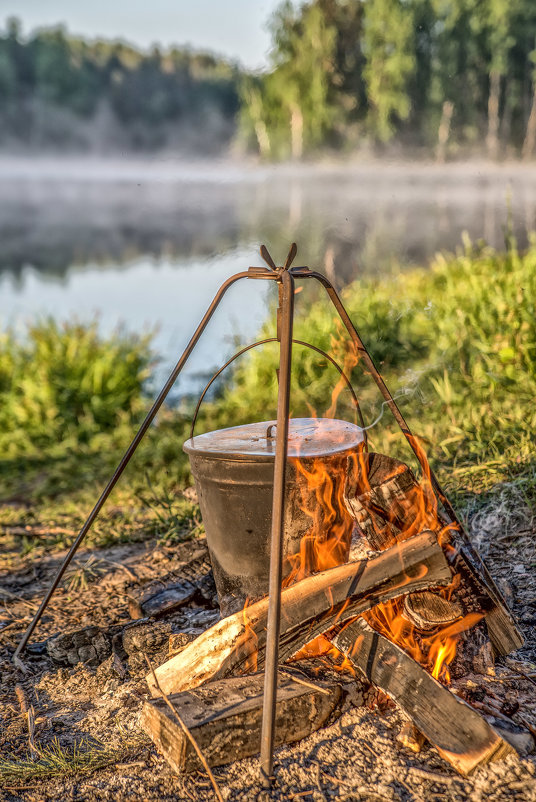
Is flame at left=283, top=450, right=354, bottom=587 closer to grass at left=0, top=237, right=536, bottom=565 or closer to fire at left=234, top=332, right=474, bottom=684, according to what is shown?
fire at left=234, top=332, right=474, bottom=684

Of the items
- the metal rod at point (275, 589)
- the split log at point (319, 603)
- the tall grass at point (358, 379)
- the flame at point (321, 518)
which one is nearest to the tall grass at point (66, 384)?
the tall grass at point (358, 379)

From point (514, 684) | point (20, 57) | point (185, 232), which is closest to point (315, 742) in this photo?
point (514, 684)

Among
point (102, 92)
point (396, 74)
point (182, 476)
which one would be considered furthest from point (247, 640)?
point (102, 92)

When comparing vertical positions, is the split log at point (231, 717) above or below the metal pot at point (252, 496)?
below

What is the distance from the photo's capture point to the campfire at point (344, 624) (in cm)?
194

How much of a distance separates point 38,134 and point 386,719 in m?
21.8

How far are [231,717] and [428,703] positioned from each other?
22.1 inches

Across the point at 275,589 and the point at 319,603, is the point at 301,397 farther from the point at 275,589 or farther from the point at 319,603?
the point at 275,589

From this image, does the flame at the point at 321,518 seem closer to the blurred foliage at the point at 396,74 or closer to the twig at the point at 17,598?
the twig at the point at 17,598

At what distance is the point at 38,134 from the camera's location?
67.5ft

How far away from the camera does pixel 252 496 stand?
7.68 ft

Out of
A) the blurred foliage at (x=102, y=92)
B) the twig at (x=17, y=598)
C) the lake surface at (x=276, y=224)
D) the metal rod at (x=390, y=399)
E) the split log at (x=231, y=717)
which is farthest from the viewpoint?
the blurred foliage at (x=102, y=92)

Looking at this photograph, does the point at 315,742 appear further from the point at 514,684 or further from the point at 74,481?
the point at 74,481

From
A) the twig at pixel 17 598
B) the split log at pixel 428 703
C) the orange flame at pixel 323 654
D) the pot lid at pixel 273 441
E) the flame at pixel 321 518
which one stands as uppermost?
the pot lid at pixel 273 441
